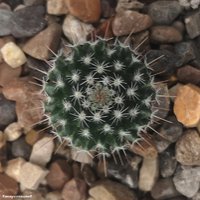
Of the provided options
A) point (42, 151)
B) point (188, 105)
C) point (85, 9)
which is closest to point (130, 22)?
point (85, 9)

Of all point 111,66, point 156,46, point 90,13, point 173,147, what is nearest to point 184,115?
point 173,147

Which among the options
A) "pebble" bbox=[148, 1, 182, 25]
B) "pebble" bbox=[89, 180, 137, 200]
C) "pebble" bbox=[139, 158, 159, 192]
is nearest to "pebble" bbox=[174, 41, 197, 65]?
"pebble" bbox=[148, 1, 182, 25]

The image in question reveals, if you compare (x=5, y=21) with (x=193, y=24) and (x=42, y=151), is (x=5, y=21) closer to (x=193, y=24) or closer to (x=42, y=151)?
(x=42, y=151)

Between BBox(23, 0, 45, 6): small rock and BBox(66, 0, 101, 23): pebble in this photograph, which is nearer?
BBox(66, 0, 101, 23): pebble

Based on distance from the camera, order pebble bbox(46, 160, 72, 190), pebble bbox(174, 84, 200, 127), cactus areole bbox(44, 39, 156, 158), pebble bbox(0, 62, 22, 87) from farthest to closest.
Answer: pebble bbox(0, 62, 22, 87)
pebble bbox(46, 160, 72, 190)
pebble bbox(174, 84, 200, 127)
cactus areole bbox(44, 39, 156, 158)

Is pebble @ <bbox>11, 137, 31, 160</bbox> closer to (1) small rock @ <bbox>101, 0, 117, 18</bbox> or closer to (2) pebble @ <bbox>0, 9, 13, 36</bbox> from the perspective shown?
(2) pebble @ <bbox>0, 9, 13, 36</bbox>

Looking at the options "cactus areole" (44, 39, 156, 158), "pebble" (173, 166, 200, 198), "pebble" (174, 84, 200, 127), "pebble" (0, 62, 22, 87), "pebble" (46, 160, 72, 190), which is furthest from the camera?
"pebble" (0, 62, 22, 87)

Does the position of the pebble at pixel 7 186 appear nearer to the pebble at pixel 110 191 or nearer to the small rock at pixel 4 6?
the pebble at pixel 110 191
